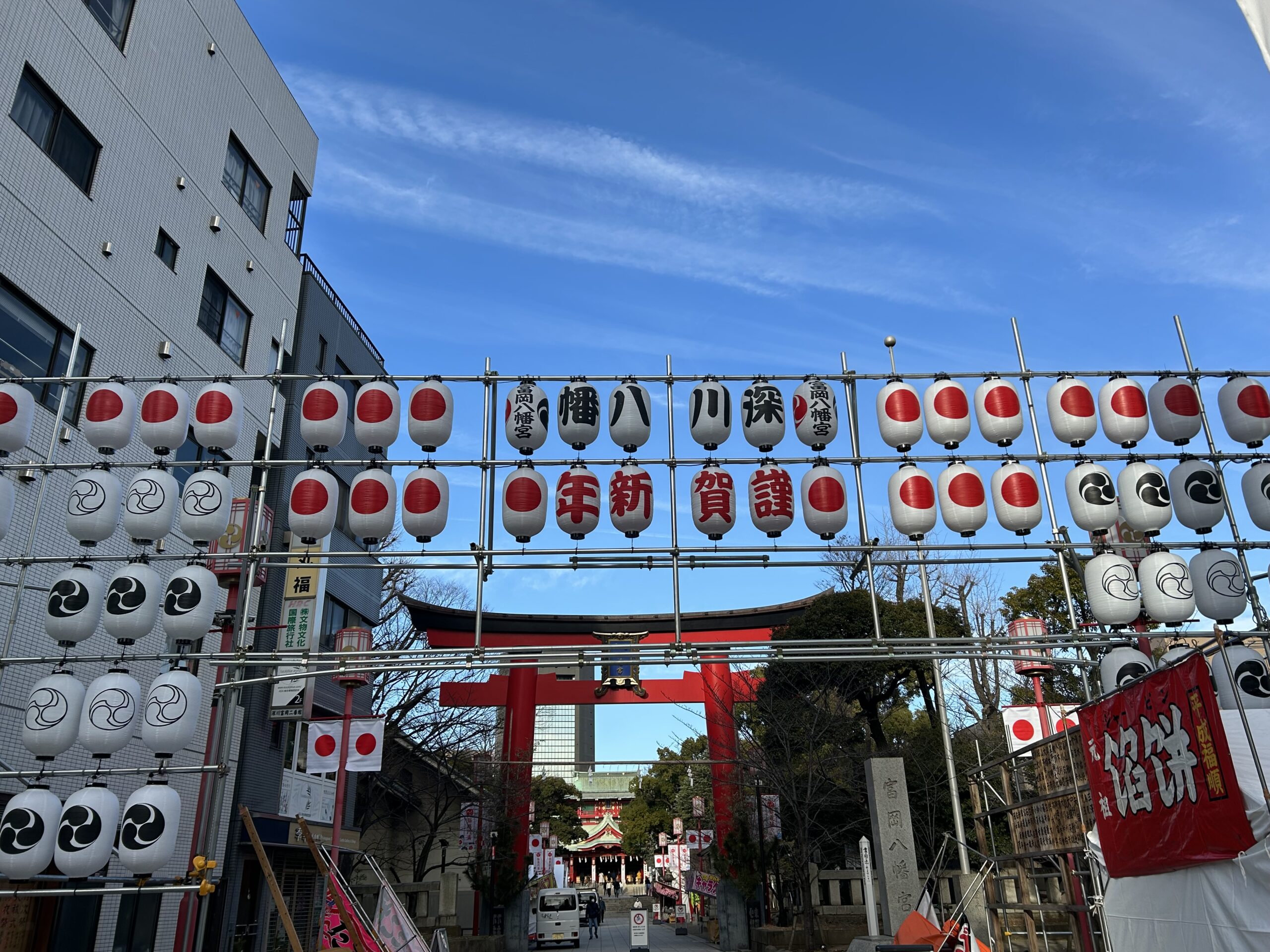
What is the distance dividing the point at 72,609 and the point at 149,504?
1394 mm

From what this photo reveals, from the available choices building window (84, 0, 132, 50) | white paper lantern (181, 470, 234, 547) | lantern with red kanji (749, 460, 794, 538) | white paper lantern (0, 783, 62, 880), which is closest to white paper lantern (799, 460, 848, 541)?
lantern with red kanji (749, 460, 794, 538)

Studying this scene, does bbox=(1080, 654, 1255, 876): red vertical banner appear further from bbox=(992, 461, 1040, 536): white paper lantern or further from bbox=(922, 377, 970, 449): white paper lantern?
bbox=(922, 377, 970, 449): white paper lantern

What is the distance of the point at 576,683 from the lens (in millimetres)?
33906

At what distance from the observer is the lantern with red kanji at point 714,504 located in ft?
35.9

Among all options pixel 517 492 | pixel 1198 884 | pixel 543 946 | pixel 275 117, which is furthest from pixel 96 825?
pixel 543 946

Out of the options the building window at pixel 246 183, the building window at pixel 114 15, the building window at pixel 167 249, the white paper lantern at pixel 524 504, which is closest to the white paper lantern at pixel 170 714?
the white paper lantern at pixel 524 504

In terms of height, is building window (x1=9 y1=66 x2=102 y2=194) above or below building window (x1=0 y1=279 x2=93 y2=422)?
above

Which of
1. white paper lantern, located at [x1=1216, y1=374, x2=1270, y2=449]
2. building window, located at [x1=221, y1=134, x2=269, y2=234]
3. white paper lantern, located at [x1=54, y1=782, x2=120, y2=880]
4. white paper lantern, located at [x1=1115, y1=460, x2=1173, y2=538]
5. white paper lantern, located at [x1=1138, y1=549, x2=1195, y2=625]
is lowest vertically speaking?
white paper lantern, located at [x1=54, y1=782, x2=120, y2=880]

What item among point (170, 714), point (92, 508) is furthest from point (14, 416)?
point (170, 714)

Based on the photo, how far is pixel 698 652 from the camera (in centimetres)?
1062

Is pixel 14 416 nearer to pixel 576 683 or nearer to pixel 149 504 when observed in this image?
pixel 149 504

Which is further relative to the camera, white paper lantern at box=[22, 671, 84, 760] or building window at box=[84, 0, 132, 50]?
building window at box=[84, 0, 132, 50]

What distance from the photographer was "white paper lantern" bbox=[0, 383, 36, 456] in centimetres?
1062

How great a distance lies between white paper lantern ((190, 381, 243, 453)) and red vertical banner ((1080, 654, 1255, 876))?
9.95 m
